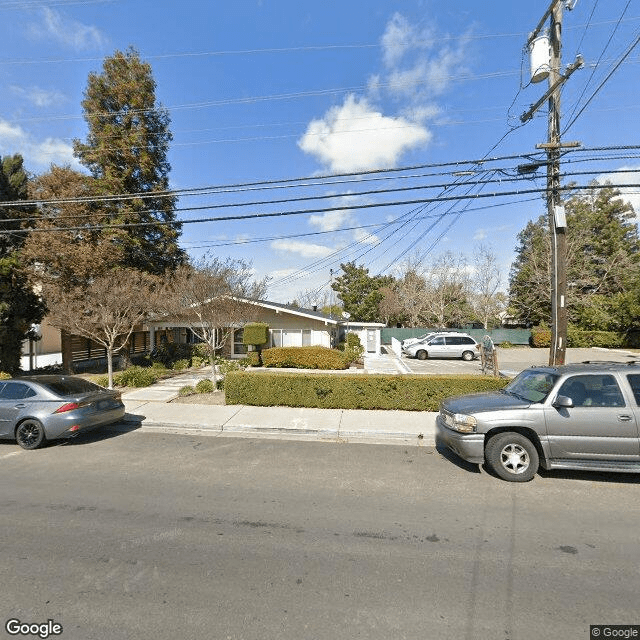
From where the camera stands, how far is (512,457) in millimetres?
4988

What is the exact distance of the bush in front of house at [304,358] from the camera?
646 inches

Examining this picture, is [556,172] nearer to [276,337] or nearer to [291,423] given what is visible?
[291,423]

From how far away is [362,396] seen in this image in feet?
29.2

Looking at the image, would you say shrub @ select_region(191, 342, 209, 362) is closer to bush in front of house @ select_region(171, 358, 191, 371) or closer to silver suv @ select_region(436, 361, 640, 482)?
bush in front of house @ select_region(171, 358, 191, 371)

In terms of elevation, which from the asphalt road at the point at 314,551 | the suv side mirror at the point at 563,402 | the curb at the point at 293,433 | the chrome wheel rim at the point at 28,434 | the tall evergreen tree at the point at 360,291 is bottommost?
the curb at the point at 293,433

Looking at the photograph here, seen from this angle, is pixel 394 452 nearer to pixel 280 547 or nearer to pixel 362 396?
pixel 362 396

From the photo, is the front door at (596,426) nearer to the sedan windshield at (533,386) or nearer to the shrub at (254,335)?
the sedan windshield at (533,386)

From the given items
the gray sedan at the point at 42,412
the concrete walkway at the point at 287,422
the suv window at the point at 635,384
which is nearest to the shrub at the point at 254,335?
the concrete walkway at the point at 287,422

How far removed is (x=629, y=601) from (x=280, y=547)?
2.83m

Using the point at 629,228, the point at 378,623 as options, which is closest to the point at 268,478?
the point at 378,623

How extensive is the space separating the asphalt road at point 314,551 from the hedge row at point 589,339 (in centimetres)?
2735

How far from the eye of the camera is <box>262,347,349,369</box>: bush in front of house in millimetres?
16406

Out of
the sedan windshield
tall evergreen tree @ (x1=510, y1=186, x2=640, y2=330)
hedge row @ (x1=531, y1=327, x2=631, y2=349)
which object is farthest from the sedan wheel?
tall evergreen tree @ (x1=510, y1=186, x2=640, y2=330)

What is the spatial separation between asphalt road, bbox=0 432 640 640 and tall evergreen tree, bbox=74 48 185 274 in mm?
13226
